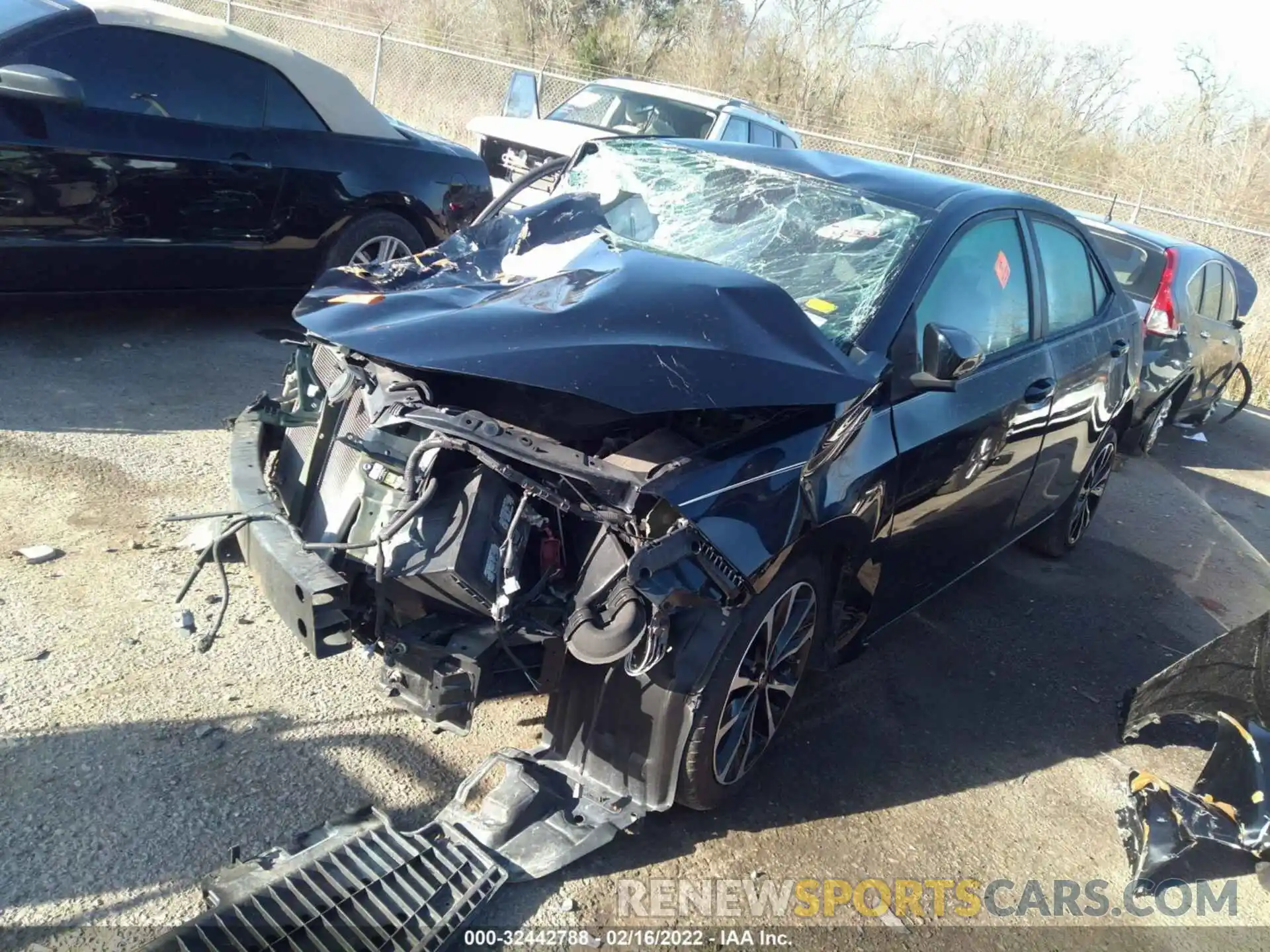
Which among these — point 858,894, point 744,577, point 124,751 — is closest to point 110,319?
point 124,751

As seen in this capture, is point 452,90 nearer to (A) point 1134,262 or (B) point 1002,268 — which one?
(A) point 1134,262

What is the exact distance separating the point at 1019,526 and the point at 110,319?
5.43 metres

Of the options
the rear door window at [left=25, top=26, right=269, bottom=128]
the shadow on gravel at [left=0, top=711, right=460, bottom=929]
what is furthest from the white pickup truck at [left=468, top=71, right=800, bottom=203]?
the shadow on gravel at [left=0, top=711, right=460, bottom=929]

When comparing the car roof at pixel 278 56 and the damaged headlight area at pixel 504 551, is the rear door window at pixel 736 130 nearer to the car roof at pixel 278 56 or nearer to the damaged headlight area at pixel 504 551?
the car roof at pixel 278 56

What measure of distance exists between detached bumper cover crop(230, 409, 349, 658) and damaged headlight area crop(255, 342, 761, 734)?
13 millimetres

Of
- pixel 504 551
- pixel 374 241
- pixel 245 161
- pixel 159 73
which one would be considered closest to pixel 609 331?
pixel 504 551

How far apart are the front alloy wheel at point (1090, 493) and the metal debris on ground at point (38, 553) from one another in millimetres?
4976

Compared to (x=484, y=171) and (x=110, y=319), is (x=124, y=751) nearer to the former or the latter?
(x=110, y=319)

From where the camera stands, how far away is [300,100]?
20.7ft

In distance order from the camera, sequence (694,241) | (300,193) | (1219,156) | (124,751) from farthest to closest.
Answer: (1219,156) < (300,193) < (694,241) < (124,751)

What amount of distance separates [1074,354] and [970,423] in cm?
122

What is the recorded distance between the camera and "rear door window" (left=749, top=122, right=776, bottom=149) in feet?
35.1

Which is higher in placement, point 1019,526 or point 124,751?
point 1019,526

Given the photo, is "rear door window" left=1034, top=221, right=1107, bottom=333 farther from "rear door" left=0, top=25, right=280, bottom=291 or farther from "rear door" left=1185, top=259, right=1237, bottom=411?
"rear door" left=0, top=25, right=280, bottom=291
